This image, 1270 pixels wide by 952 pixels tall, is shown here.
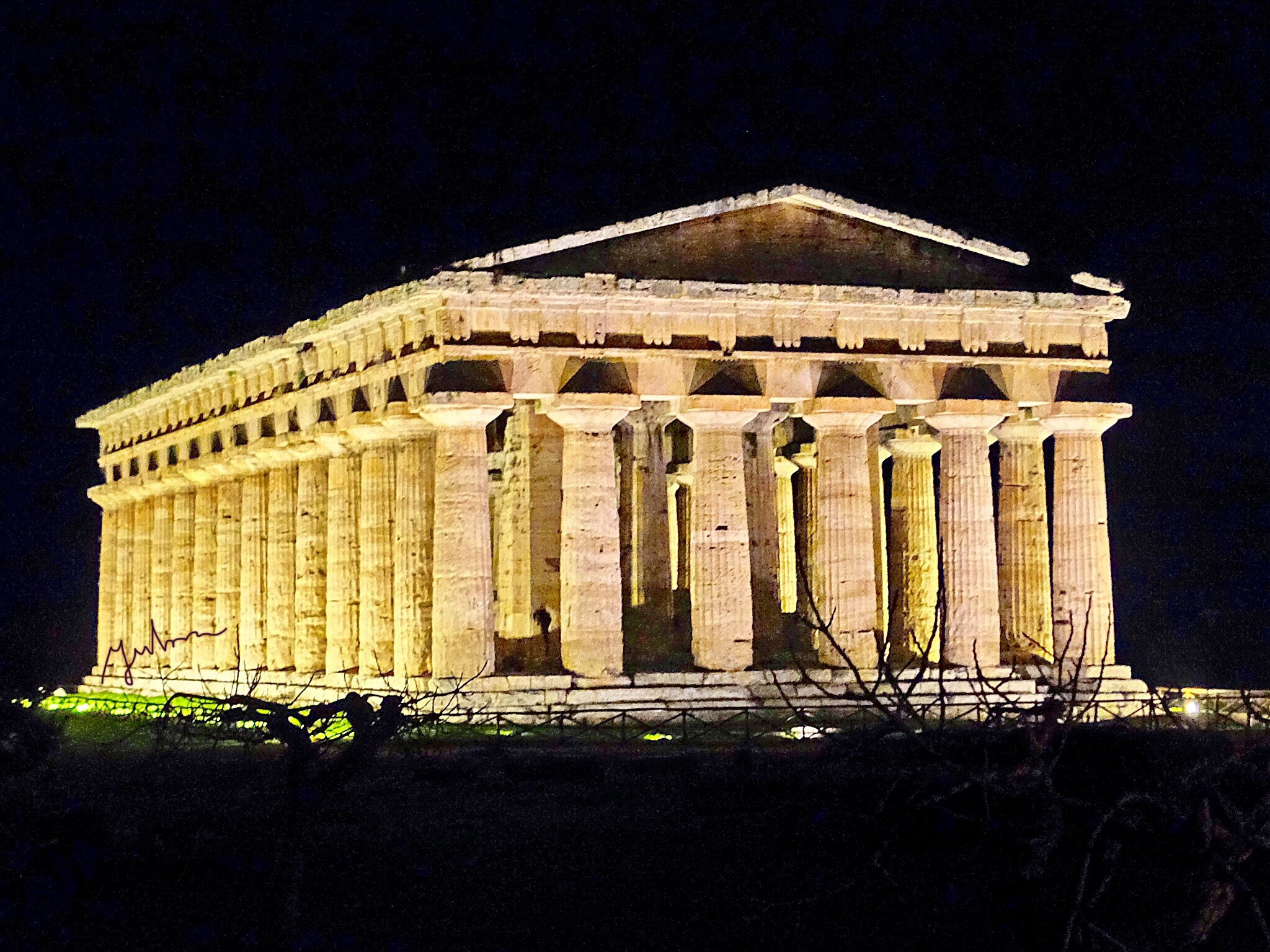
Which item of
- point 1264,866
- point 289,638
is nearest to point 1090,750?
point 1264,866

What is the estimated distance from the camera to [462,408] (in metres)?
35.0

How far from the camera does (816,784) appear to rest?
Answer: 23.3 m

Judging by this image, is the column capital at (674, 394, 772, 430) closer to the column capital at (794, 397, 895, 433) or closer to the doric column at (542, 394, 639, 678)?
the column capital at (794, 397, 895, 433)

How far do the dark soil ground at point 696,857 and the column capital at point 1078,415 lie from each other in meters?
15.8

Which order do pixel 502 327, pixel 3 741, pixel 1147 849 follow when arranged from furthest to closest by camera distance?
pixel 502 327 < pixel 3 741 < pixel 1147 849

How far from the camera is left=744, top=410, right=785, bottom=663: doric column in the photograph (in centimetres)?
4084

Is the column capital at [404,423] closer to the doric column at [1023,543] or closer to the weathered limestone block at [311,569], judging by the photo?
the weathered limestone block at [311,569]

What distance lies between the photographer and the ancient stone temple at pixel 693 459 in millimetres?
35469

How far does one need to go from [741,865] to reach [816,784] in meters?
2.45

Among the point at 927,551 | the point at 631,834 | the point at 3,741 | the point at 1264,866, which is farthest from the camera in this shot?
the point at 927,551

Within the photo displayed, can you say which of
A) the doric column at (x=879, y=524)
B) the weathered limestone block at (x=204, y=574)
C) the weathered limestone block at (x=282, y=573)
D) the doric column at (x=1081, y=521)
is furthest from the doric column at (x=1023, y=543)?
the weathered limestone block at (x=204, y=574)

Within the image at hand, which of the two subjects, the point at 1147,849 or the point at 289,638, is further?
the point at 289,638

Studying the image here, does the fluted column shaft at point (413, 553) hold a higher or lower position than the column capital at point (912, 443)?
lower

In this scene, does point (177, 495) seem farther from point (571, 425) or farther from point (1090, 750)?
point (1090, 750)
